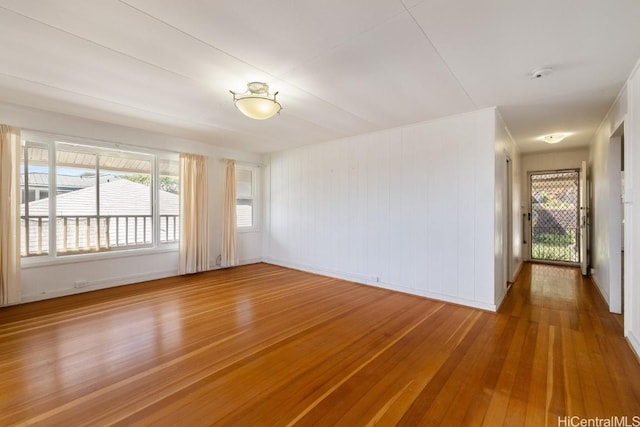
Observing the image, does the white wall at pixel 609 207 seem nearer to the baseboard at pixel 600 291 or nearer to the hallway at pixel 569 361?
the baseboard at pixel 600 291

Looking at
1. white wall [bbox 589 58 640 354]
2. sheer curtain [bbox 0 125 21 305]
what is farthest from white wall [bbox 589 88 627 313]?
sheer curtain [bbox 0 125 21 305]

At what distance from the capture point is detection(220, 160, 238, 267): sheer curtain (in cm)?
586

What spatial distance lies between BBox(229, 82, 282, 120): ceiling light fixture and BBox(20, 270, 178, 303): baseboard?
363 cm

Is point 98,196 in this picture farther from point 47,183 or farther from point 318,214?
point 318,214

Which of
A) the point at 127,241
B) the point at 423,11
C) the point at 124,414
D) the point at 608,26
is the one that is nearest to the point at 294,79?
the point at 423,11

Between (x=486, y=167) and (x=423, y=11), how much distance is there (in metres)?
2.32

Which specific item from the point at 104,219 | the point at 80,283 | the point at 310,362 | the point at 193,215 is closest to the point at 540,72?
the point at 310,362

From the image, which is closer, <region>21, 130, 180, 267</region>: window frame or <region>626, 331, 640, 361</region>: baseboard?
<region>626, 331, 640, 361</region>: baseboard

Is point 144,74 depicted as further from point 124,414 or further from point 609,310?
point 609,310

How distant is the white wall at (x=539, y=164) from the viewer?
19.6 feet

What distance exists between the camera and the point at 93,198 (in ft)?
14.4

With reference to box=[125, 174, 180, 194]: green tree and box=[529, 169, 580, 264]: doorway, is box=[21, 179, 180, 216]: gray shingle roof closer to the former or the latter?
box=[125, 174, 180, 194]: green tree

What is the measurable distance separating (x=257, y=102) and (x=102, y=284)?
3.86 m

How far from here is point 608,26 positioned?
75.3 inches
